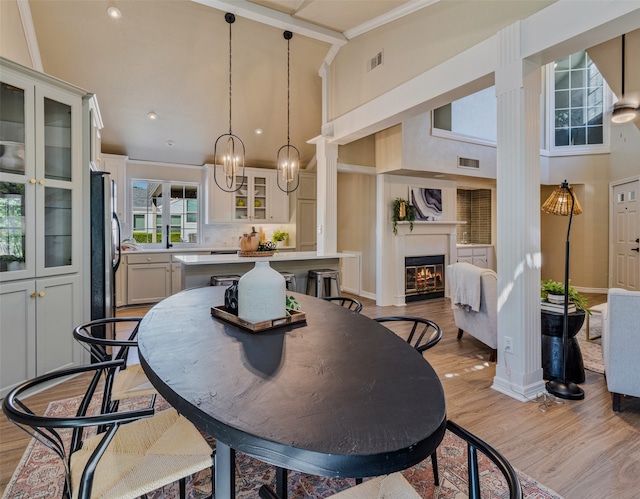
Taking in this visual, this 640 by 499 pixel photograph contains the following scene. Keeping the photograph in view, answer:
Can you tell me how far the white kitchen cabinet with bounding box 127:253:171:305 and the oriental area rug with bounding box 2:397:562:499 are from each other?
4009mm

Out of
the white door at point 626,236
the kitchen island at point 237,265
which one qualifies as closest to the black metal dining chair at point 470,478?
the kitchen island at point 237,265

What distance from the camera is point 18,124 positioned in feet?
8.79

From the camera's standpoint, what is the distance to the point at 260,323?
151 centimetres

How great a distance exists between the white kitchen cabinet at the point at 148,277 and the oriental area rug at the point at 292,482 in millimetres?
4009

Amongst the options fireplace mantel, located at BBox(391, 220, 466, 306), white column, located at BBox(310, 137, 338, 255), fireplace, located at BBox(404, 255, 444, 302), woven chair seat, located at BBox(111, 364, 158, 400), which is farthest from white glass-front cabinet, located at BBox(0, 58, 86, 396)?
fireplace, located at BBox(404, 255, 444, 302)

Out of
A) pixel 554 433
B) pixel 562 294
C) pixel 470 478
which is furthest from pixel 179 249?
pixel 470 478

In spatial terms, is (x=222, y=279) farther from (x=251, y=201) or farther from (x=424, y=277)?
(x=424, y=277)

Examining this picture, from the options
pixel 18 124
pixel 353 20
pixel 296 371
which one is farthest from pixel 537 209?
pixel 18 124

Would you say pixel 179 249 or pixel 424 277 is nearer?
pixel 179 249

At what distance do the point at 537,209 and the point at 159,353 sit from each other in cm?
275

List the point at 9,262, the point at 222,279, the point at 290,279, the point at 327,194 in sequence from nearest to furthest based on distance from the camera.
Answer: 1. the point at 9,262
2. the point at 222,279
3. the point at 290,279
4. the point at 327,194

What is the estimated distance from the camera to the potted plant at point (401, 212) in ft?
19.2

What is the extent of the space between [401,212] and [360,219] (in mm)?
1155

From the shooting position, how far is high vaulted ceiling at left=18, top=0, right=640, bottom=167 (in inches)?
156
